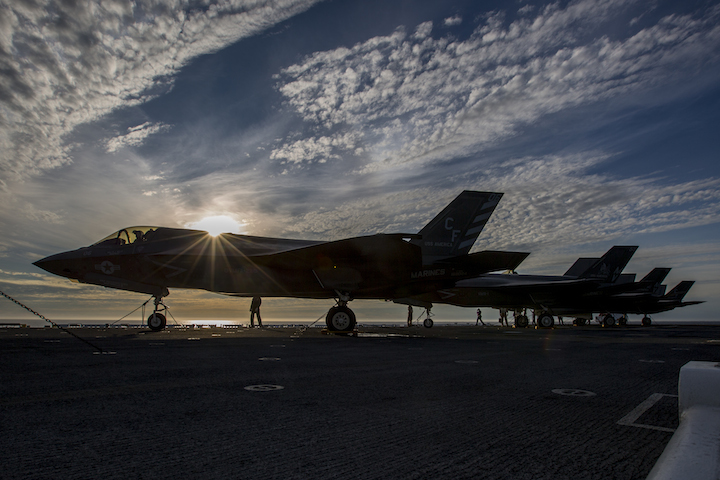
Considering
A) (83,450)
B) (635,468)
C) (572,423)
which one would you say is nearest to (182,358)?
(83,450)

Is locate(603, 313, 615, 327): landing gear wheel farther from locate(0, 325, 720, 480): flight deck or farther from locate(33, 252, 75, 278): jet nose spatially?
locate(33, 252, 75, 278): jet nose

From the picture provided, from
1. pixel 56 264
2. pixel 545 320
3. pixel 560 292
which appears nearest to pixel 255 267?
pixel 56 264

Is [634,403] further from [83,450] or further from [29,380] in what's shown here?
[29,380]

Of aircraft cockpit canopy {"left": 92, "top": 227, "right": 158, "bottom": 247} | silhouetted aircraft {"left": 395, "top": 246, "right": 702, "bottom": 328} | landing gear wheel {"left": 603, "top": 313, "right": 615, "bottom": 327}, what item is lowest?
landing gear wheel {"left": 603, "top": 313, "right": 615, "bottom": 327}

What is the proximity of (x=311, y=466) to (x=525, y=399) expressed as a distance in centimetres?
220

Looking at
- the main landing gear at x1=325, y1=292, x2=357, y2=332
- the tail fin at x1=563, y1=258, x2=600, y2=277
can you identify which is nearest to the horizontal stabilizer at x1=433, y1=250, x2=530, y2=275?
the main landing gear at x1=325, y1=292, x2=357, y2=332

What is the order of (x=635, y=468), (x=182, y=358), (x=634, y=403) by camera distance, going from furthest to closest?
(x=182, y=358) < (x=634, y=403) < (x=635, y=468)

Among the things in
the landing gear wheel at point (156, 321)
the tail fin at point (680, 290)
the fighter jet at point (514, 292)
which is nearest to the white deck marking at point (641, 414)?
the landing gear wheel at point (156, 321)

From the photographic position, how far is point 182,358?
5.70 metres

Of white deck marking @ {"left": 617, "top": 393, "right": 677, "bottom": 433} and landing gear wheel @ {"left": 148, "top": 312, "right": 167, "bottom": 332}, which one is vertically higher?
landing gear wheel @ {"left": 148, "top": 312, "right": 167, "bottom": 332}

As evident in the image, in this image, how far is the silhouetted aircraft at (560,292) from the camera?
25312 millimetres

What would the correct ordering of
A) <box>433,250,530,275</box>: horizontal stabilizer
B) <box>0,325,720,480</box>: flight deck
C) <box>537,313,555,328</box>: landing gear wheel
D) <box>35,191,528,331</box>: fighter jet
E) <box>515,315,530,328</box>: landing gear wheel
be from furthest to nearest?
<box>515,315,530,328</box>: landing gear wheel, <box>537,313,555,328</box>: landing gear wheel, <box>35,191,528,331</box>: fighter jet, <box>433,250,530,275</box>: horizontal stabilizer, <box>0,325,720,480</box>: flight deck

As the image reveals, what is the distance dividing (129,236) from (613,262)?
33.6 meters

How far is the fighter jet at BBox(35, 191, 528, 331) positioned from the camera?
1307 cm
